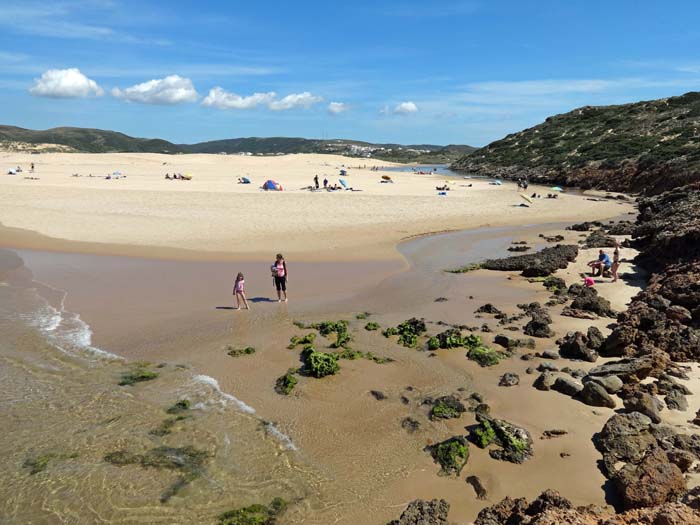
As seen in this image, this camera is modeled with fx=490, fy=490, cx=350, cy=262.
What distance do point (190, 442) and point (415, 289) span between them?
33.9ft

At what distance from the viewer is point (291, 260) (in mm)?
20281

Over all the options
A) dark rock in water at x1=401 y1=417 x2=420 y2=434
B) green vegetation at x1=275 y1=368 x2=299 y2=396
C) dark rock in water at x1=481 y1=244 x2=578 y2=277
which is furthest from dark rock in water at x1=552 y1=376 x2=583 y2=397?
dark rock in water at x1=481 y1=244 x2=578 y2=277

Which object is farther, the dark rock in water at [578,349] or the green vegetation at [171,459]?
the dark rock in water at [578,349]

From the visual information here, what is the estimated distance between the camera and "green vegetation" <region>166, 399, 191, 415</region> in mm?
8523

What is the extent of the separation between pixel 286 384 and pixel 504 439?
13.5ft

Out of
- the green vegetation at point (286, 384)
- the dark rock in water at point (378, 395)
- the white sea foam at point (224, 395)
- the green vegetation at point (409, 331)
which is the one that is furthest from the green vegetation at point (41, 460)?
the green vegetation at point (409, 331)

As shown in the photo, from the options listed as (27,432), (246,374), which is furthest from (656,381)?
(27,432)

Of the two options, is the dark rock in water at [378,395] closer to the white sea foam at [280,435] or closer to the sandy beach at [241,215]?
the white sea foam at [280,435]

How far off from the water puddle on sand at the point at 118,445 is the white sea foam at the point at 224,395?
0.06 feet

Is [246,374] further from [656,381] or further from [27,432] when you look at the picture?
[656,381]

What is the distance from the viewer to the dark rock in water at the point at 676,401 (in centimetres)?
804

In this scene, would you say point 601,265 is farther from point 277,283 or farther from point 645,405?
point 277,283

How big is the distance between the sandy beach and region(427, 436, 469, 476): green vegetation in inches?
556

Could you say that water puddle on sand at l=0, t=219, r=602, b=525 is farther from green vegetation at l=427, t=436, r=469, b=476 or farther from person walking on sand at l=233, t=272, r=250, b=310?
person walking on sand at l=233, t=272, r=250, b=310
